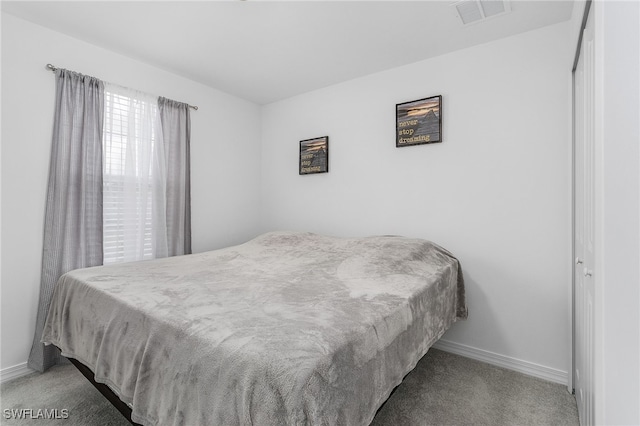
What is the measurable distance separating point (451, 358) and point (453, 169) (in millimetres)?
1506

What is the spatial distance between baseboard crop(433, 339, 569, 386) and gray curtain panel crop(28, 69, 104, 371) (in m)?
2.93

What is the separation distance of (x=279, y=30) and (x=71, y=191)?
76.7 inches

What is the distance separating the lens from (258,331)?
3.51 feet

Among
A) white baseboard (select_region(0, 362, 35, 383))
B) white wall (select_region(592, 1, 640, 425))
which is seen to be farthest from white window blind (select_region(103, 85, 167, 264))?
white wall (select_region(592, 1, 640, 425))

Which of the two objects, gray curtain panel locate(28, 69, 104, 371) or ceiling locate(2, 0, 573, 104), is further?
gray curtain panel locate(28, 69, 104, 371)

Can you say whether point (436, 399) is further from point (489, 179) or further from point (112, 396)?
point (112, 396)

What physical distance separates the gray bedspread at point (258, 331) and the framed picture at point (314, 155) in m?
1.30

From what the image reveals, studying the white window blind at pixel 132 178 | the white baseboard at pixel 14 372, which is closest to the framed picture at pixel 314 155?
the white window blind at pixel 132 178

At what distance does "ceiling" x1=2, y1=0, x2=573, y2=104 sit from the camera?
195cm

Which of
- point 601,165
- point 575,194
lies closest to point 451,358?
point 575,194

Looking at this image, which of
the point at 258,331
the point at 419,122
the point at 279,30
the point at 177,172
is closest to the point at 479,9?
the point at 419,122

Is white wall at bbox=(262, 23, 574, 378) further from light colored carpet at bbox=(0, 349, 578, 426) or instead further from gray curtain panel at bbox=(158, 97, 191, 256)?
gray curtain panel at bbox=(158, 97, 191, 256)

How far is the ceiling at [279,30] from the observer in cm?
195

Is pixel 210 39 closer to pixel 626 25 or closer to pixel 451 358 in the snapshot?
pixel 626 25
